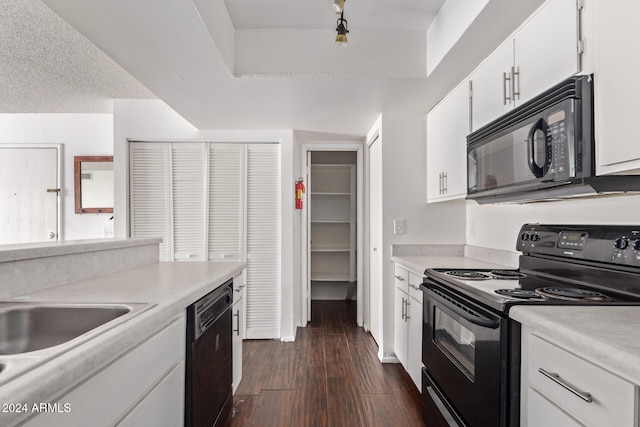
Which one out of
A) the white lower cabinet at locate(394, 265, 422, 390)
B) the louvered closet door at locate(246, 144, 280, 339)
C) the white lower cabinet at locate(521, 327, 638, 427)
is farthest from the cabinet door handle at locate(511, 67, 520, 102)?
the louvered closet door at locate(246, 144, 280, 339)

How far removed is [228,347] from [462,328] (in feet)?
4.13

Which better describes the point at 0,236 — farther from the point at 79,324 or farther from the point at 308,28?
the point at 308,28

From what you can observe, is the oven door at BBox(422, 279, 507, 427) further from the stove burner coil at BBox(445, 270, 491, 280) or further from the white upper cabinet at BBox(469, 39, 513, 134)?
the white upper cabinet at BBox(469, 39, 513, 134)

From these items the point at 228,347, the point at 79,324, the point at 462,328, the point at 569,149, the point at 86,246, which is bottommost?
the point at 228,347

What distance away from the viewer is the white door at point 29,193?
397cm

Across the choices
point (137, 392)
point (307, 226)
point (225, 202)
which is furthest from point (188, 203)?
point (137, 392)

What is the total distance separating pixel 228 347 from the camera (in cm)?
189

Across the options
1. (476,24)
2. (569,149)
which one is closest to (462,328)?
(569,149)

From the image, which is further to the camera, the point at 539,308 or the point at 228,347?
the point at 228,347

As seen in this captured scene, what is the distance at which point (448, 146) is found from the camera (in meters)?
2.41

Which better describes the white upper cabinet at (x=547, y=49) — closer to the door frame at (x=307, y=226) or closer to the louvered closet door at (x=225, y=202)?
the door frame at (x=307, y=226)

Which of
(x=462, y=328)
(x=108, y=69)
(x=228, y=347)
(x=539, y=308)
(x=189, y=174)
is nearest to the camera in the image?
(x=539, y=308)

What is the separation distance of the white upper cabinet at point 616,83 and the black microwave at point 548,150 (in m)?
0.04

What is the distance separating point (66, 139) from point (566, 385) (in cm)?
503
